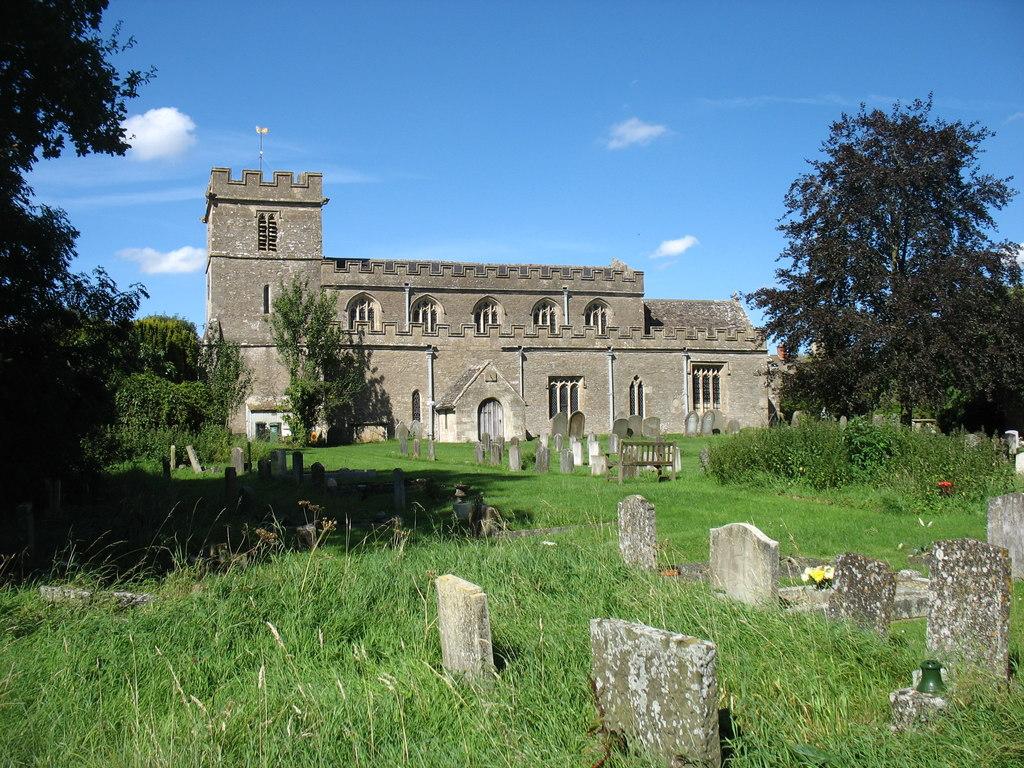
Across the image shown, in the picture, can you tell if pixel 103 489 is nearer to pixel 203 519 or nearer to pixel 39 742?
pixel 203 519

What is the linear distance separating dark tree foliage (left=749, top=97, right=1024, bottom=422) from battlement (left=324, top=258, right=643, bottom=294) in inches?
664

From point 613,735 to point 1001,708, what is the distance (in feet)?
6.22

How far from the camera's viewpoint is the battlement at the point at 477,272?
36.8 meters

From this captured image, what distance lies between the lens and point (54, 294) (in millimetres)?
10539

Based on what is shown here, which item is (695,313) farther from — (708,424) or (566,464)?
(566,464)

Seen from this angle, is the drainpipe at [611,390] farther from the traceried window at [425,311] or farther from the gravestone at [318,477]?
the gravestone at [318,477]

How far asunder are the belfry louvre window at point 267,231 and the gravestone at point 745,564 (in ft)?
105

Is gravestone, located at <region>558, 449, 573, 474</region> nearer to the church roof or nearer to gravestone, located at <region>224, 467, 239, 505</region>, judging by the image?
gravestone, located at <region>224, 467, 239, 505</region>

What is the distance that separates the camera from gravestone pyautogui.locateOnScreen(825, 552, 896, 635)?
17.2ft

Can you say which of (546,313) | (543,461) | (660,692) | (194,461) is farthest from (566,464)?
(546,313)

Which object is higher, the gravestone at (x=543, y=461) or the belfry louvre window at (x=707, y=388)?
the belfry louvre window at (x=707, y=388)

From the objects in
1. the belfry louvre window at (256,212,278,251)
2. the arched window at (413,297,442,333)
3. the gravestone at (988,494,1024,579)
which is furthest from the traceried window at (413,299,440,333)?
the gravestone at (988,494,1024,579)

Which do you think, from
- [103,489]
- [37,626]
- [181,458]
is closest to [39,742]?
[37,626]

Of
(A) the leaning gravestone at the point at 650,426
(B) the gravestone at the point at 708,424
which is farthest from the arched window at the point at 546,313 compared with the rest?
(A) the leaning gravestone at the point at 650,426
